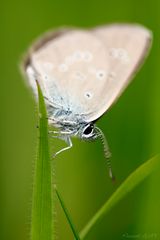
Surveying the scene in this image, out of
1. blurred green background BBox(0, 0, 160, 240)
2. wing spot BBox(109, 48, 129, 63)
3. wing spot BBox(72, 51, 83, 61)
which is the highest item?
wing spot BBox(109, 48, 129, 63)

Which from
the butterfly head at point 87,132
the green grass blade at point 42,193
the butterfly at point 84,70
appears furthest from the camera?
the butterfly at point 84,70

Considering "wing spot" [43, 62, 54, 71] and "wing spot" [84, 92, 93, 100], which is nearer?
"wing spot" [84, 92, 93, 100]

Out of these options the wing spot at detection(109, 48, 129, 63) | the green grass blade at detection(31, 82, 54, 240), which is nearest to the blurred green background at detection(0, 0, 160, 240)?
the wing spot at detection(109, 48, 129, 63)

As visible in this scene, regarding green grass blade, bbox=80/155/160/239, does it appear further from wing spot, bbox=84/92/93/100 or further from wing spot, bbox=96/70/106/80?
wing spot, bbox=96/70/106/80

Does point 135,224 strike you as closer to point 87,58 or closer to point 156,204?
point 156,204

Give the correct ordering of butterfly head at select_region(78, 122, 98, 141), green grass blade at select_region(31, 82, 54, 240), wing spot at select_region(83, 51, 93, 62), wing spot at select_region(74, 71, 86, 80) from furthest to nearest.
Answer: wing spot at select_region(83, 51, 93, 62) < wing spot at select_region(74, 71, 86, 80) < butterfly head at select_region(78, 122, 98, 141) < green grass blade at select_region(31, 82, 54, 240)

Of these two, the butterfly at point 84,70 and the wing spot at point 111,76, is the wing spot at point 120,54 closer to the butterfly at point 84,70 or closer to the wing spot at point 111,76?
the butterfly at point 84,70

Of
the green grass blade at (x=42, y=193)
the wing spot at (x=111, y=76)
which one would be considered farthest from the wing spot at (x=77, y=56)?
the green grass blade at (x=42, y=193)

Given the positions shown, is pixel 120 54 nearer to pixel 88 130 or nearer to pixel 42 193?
pixel 88 130
